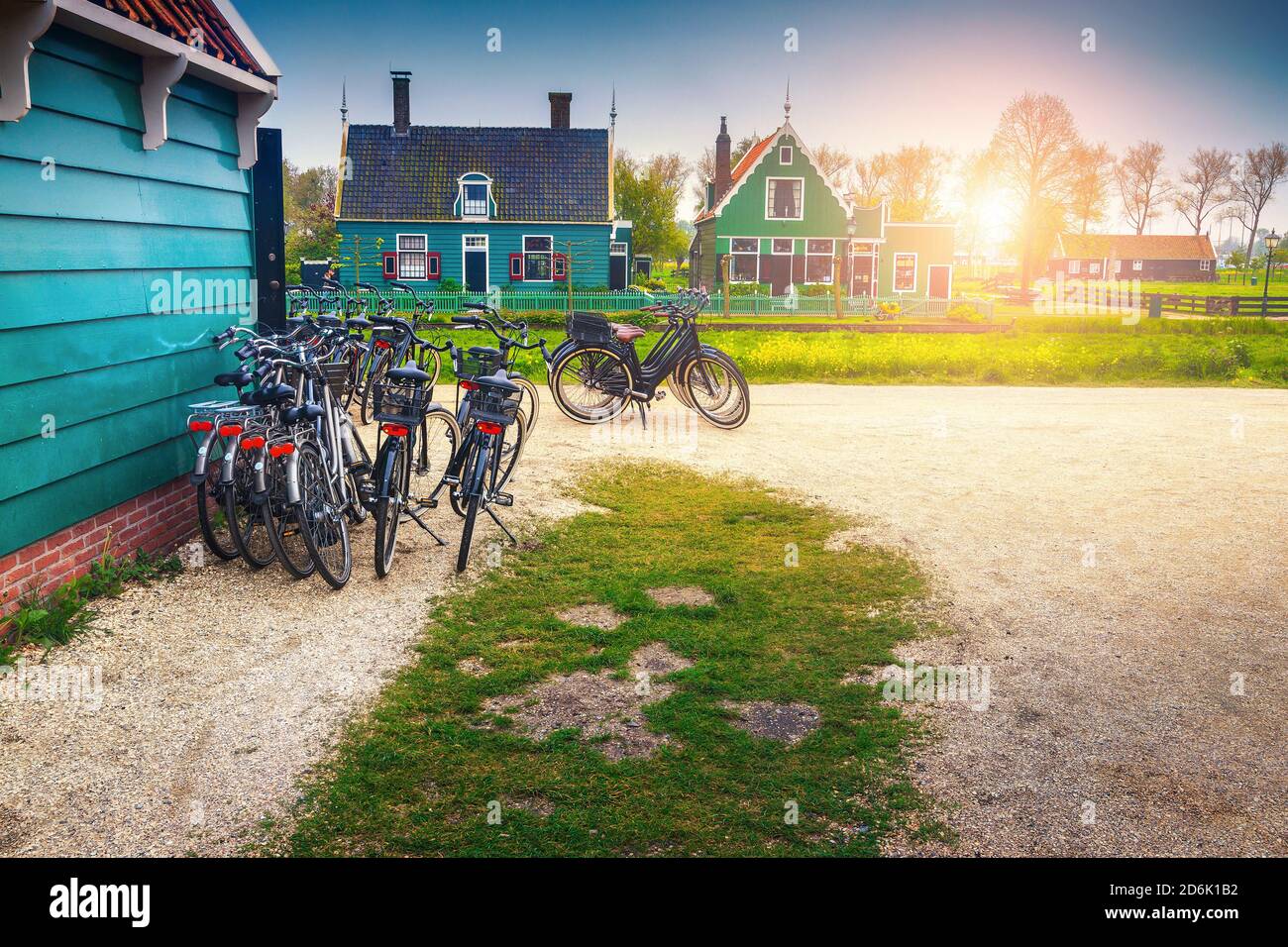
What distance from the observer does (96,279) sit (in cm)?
594

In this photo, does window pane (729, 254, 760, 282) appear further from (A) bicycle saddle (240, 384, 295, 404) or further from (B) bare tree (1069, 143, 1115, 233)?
(A) bicycle saddle (240, 384, 295, 404)

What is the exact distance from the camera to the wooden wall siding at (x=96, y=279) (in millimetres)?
5219

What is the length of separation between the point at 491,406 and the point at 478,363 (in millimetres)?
1245

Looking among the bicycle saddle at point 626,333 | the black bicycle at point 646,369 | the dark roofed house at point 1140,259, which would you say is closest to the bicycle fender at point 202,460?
the black bicycle at point 646,369

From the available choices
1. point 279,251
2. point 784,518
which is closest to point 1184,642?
point 784,518

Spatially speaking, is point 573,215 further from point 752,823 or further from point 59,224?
point 752,823

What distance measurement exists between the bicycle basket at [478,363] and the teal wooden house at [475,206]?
93.2ft

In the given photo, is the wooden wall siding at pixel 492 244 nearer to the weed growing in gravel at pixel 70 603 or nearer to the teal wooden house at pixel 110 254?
the teal wooden house at pixel 110 254

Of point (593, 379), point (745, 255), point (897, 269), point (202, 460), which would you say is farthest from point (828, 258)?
point (202, 460)

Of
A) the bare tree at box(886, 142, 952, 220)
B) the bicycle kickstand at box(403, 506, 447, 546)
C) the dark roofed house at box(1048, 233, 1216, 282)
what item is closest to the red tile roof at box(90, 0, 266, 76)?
the bicycle kickstand at box(403, 506, 447, 546)

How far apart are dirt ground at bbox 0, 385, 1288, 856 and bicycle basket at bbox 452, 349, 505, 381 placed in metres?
1.08

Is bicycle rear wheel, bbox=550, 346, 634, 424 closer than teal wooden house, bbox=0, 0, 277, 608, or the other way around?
teal wooden house, bbox=0, 0, 277, 608

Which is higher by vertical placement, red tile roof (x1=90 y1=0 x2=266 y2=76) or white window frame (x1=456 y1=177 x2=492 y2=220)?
white window frame (x1=456 y1=177 x2=492 y2=220)

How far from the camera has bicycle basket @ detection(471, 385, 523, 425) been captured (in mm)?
6816
